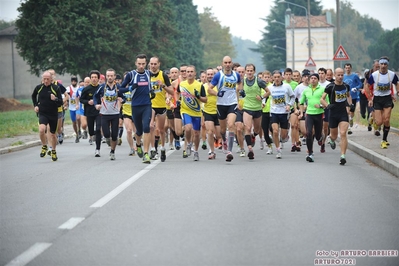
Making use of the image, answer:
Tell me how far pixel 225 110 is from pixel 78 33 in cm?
3650

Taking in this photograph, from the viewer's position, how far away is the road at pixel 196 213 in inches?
285

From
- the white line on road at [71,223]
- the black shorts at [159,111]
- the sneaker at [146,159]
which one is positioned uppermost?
the black shorts at [159,111]

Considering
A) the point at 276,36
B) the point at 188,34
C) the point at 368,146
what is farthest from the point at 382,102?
the point at 276,36

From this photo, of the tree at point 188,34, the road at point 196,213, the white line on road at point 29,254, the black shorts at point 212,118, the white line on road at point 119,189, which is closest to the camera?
the white line on road at point 29,254

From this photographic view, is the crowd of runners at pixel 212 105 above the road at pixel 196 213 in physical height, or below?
above

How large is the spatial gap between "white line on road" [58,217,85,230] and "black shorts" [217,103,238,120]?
7764mm

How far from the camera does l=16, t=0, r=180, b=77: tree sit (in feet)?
170

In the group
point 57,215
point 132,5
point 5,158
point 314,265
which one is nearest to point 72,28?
point 132,5

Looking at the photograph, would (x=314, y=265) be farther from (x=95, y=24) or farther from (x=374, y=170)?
(x=95, y=24)

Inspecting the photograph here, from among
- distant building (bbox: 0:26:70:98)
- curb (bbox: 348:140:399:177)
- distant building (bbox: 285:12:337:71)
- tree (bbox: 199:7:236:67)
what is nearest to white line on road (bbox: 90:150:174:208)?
curb (bbox: 348:140:399:177)

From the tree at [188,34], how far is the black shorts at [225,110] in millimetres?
68288

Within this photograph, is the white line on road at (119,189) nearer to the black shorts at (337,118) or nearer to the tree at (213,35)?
the black shorts at (337,118)

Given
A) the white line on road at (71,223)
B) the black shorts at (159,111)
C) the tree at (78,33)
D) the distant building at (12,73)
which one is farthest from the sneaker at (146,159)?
the distant building at (12,73)

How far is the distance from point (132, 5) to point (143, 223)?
49027 mm
